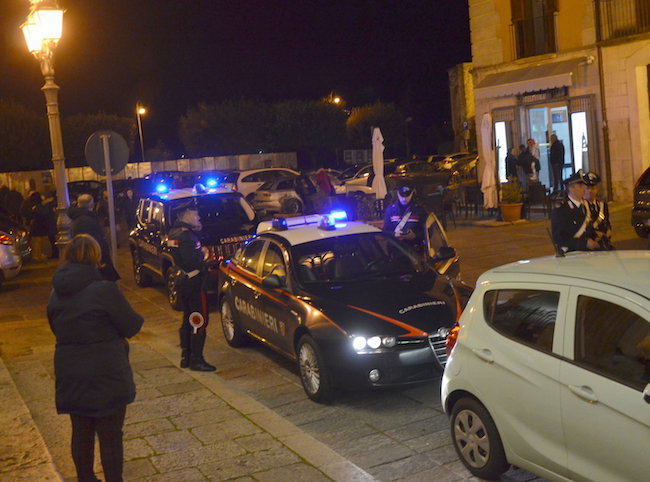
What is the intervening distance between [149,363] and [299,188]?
1573 centimetres

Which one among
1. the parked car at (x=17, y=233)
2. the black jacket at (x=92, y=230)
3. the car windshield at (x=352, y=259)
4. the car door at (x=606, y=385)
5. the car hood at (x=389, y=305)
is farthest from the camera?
the parked car at (x=17, y=233)

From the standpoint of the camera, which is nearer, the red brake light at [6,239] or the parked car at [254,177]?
the red brake light at [6,239]

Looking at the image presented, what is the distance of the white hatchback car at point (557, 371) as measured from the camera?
14.6 feet

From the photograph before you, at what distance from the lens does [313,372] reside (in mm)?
7754

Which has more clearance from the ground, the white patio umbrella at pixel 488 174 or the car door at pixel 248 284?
the white patio umbrella at pixel 488 174

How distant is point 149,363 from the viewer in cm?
958

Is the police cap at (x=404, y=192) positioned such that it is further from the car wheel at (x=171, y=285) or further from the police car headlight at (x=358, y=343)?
the police car headlight at (x=358, y=343)

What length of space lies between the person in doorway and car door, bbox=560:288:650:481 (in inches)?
719

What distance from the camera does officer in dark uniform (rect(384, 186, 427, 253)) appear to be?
11656 millimetres

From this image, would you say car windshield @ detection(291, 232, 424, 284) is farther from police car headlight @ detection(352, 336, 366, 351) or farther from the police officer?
the police officer

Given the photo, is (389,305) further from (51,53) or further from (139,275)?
(139,275)

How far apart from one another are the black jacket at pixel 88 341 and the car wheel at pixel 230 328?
481cm

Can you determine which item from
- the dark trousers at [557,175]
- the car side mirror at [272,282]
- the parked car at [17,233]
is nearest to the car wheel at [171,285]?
the car side mirror at [272,282]

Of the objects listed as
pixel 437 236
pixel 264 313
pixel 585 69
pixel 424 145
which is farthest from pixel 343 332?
pixel 424 145
